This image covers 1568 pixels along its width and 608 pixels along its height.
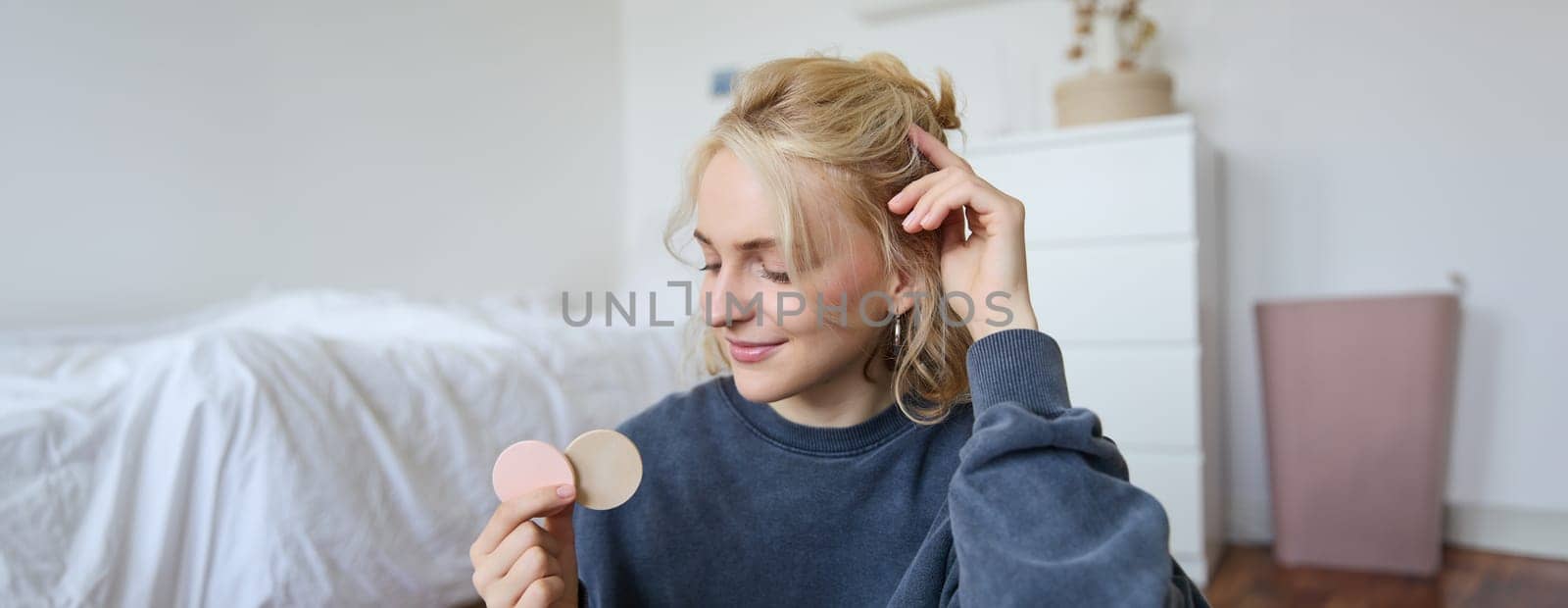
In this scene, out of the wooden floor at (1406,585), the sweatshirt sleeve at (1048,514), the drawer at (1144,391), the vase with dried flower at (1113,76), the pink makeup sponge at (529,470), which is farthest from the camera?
the vase with dried flower at (1113,76)

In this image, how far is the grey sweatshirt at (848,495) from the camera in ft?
2.36

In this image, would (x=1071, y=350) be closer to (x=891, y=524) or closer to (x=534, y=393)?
(x=534, y=393)

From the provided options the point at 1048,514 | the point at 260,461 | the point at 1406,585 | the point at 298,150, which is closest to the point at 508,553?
the point at 1048,514

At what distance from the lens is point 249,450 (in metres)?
1.28

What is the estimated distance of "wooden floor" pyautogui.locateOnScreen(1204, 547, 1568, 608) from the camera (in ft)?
6.79

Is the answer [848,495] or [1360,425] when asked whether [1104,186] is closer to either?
[1360,425]

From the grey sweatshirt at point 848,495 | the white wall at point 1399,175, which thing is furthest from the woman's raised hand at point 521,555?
the white wall at point 1399,175

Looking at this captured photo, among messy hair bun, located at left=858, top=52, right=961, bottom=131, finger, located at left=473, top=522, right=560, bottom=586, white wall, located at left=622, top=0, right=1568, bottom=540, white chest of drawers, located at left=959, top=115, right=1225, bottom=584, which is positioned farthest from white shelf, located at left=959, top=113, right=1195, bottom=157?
finger, located at left=473, top=522, right=560, bottom=586

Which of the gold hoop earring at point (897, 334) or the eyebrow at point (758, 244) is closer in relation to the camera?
the eyebrow at point (758, 244)

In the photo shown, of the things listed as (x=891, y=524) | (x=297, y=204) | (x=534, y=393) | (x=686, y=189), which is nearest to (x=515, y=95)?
(x=297, y=204)

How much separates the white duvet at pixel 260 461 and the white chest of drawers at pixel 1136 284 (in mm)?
957

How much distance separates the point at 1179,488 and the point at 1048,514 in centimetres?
164

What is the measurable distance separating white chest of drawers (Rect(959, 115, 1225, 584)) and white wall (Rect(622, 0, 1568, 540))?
40cm

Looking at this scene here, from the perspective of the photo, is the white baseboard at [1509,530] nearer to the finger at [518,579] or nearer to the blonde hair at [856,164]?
the blonde hair at [856,164]
